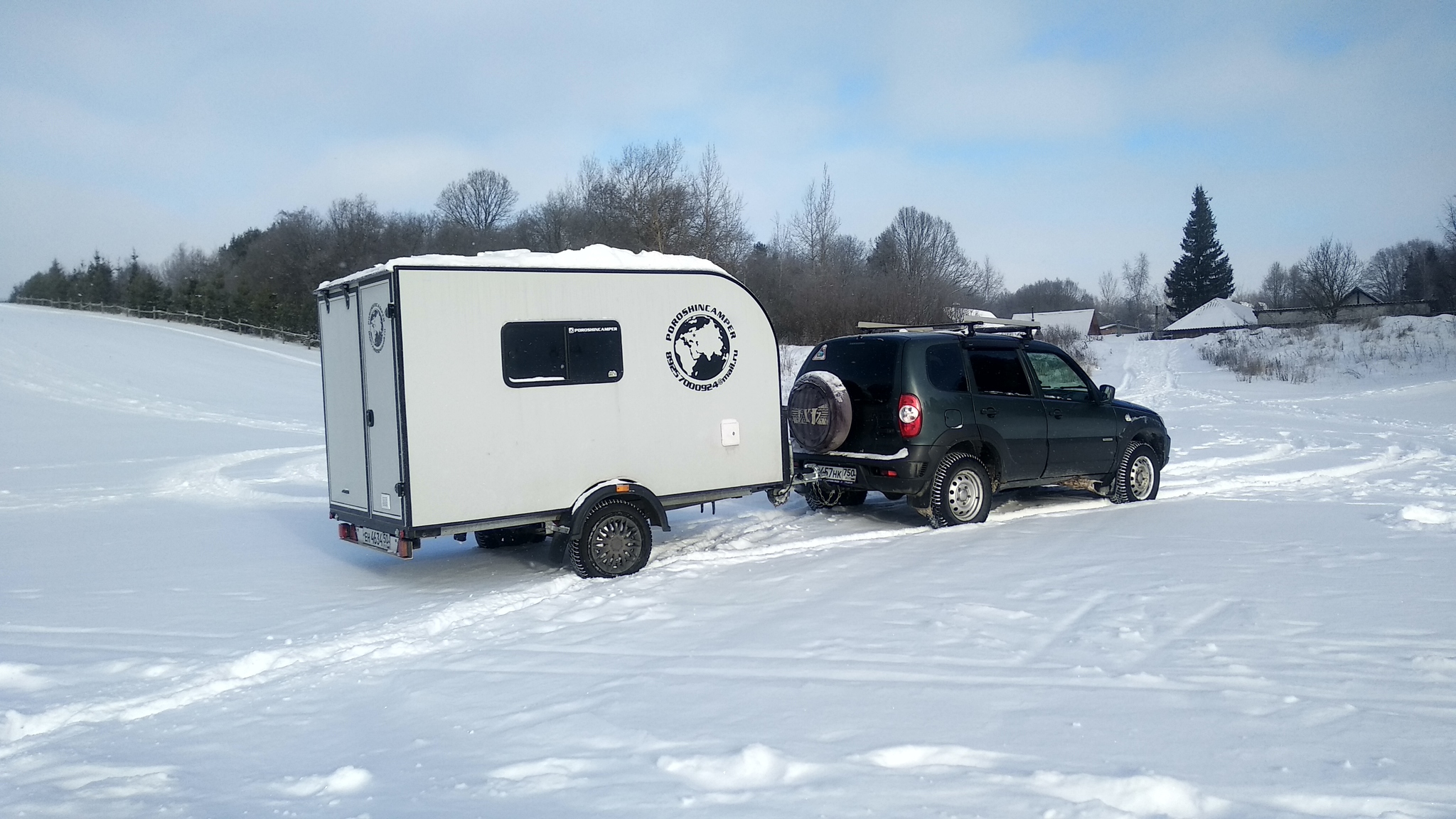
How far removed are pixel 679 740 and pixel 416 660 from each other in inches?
86.5

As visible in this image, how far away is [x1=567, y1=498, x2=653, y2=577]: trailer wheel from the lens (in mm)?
7824

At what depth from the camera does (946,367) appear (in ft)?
31.8

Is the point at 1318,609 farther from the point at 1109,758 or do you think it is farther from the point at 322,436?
the point at 322,436

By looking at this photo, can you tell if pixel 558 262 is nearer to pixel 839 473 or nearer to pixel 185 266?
pixel 839 473

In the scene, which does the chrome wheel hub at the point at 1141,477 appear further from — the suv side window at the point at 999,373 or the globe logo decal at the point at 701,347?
the globe logo decal at the point at 701,347

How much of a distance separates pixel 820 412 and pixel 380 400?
413 cm

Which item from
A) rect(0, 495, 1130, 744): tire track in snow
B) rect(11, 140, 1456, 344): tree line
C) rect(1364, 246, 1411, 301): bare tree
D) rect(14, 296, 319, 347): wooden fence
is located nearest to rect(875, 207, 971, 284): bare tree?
rect(11, 140, 1456, 344): tree line

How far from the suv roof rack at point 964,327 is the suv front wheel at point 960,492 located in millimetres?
1323

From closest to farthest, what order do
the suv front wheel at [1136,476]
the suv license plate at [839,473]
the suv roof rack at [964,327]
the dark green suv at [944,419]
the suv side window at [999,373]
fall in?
1. the dark green suv at [944,419]
2. the suv license plate at [839,473]
3. the suv side window at [999,373]
4. the suv roof rack at [964,327]
5. the suv front wheel at [1136,476]

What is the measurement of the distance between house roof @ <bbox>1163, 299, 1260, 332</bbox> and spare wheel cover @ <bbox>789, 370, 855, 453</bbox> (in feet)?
262

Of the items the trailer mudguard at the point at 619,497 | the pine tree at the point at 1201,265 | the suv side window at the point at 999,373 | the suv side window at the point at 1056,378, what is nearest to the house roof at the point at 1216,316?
the pine tree at the point at 1201,265

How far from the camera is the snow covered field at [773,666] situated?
4.04 meters

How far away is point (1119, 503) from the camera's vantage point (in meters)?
11.1

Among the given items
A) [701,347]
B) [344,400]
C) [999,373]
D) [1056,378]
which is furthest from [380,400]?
[1056,378]
